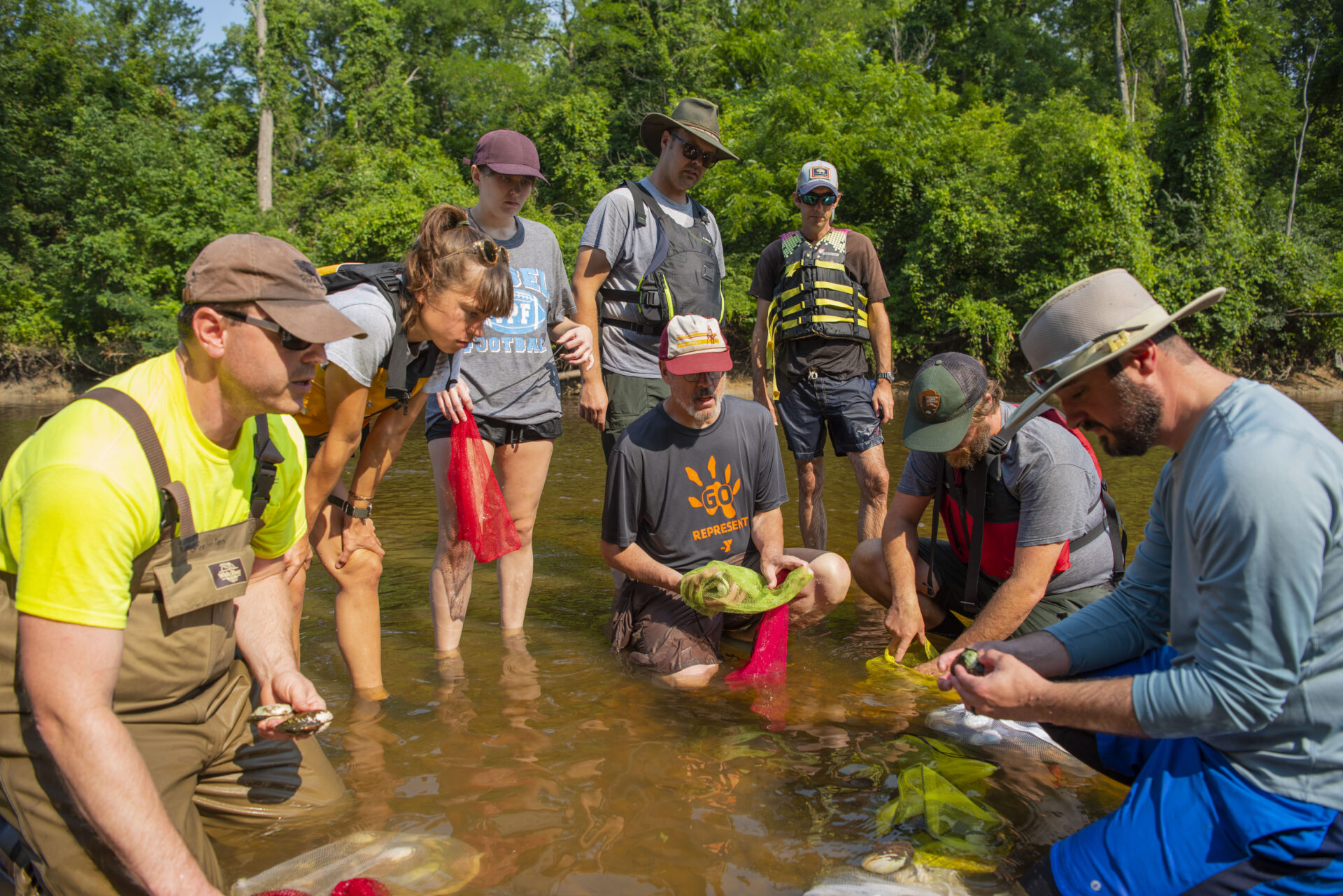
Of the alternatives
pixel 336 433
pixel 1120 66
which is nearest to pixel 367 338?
pixel 336 433

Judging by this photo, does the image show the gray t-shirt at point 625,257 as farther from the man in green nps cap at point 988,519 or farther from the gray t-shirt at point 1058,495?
the gray t-shirt at point 1058,495

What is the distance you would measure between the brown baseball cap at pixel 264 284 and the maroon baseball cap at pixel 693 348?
6.18 feet

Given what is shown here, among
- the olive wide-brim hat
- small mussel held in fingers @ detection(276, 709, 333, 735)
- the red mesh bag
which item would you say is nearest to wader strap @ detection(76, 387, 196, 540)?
small mussel held in fingers @ detection(276, 709, 333, 735)

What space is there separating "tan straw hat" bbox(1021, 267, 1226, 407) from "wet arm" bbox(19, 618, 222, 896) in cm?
235

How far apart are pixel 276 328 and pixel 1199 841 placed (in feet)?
Result: 8.55

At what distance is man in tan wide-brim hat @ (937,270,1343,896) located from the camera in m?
1.99

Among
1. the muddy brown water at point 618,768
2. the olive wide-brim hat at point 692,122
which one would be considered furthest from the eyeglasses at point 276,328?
the olive wide-brim hat at point 692,122

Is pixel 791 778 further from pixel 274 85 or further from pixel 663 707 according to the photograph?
pixel 274 85

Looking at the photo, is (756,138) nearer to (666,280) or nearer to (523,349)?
(666,280)

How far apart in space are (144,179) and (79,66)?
816cm

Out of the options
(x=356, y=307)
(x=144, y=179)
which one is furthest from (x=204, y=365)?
Answer: (x=144, y=179)

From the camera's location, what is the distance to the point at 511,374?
447 centimetres

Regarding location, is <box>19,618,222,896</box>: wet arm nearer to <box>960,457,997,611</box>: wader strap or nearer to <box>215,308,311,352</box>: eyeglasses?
<box>215,308,311,352</box>: eyeglasses

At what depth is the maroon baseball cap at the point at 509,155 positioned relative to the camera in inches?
170
